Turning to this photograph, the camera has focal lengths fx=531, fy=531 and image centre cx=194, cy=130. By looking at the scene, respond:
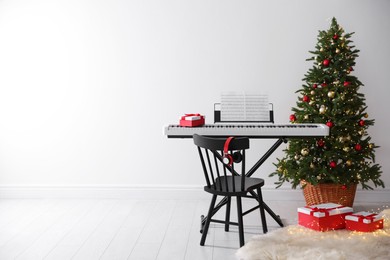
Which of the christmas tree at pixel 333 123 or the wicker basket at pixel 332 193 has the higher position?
the christmas tree at pixel 333 123

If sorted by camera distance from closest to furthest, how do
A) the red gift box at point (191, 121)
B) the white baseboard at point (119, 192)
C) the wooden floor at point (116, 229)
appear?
the wooden floor at point (116, 229) < the red gift box at point (191, 121) < the white baseboard at point (119, 192)

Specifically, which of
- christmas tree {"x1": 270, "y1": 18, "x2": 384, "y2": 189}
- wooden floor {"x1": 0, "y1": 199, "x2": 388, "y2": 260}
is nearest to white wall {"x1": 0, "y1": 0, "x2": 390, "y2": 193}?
wooden floor {"x1": 0, "y1": 199, "x2": 388, "y2": 260}

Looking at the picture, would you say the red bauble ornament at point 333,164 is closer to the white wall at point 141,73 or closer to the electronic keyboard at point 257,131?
the electronic keyboard at point 257,131

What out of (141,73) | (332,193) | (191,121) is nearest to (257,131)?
(191,121)

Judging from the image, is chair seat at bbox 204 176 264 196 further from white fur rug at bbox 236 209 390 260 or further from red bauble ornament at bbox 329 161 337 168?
red bauble ornament at bbox 329 161 337 168

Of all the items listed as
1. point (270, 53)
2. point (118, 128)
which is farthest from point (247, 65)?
point (118, 128)

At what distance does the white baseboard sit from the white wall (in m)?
0.06

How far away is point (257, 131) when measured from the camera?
396cm

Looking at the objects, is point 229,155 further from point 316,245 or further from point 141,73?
point 141,73

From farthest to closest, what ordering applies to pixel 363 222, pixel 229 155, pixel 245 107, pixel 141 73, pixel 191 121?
pixel 141 73 < pixel 245 107 < pixel 191 121 < pixel 363 222 < pixel 229 155

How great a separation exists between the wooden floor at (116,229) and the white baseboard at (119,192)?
0.26 feet

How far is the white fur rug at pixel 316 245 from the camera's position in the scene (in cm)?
338

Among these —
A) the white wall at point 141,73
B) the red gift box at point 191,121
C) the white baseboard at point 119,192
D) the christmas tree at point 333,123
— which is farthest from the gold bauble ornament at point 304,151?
the red gift box at point 191,121

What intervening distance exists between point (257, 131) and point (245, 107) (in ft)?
0.91
